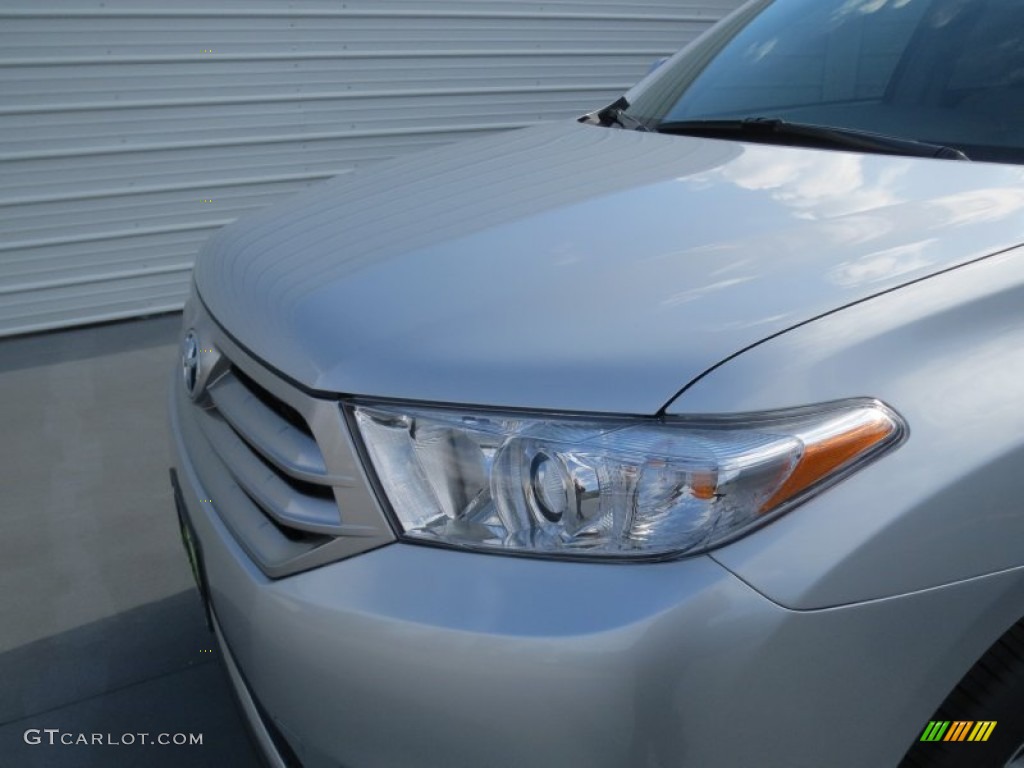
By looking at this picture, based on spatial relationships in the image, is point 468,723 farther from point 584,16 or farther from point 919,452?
point 584,16

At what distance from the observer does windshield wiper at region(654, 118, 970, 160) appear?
198cm

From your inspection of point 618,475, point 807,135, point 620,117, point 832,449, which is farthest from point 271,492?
point 620,117

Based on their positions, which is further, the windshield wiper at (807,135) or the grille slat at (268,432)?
the windshield wiper at (807,135)

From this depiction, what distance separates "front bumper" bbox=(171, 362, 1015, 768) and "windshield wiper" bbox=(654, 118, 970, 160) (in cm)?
95

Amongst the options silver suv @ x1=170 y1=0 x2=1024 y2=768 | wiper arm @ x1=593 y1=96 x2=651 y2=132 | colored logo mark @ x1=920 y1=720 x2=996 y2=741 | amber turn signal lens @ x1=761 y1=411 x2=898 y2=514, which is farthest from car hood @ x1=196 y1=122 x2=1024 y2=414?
colored logo mark @ x1=920 y1=720 x2=996 y2=741

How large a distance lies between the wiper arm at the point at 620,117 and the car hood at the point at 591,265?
1.48 feet

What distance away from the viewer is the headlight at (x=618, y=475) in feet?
4.32

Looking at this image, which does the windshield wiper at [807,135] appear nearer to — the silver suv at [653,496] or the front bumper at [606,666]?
the silver suv at [653,496]

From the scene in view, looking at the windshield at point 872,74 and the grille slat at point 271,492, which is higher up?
the windshield at point 872,74

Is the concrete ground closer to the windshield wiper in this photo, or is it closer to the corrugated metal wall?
the corrugated metal wall

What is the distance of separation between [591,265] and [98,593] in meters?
2.08

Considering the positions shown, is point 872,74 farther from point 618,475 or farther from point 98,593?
point 98,593

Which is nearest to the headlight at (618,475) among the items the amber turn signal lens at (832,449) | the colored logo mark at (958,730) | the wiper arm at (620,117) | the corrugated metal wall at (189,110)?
the amber turn signal lens at (832,449)

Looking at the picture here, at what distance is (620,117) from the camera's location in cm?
281
